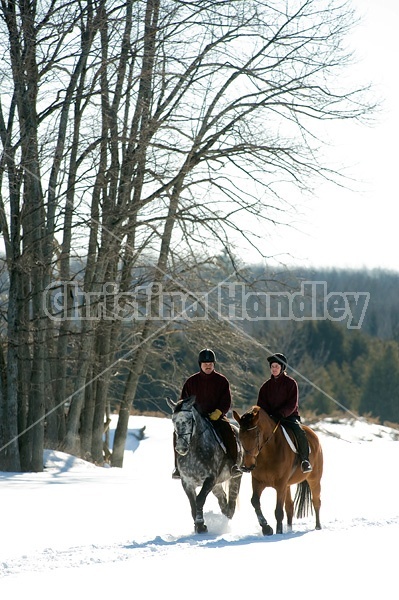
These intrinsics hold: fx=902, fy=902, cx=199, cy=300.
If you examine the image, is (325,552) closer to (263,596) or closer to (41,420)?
(263,596)

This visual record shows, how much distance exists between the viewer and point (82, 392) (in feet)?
64.1

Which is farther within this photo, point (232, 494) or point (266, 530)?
point (232, 494)

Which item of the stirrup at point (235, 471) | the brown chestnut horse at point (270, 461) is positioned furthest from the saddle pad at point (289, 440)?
the stirrup at point (235, 471)

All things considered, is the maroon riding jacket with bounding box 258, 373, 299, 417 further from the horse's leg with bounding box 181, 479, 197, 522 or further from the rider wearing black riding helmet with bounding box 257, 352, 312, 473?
the horse's leg with bounding box 181, 479, 197, 522

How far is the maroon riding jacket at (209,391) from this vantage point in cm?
1110

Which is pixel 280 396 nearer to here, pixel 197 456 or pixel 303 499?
pixel 197 456

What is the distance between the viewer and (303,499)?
1195 cm

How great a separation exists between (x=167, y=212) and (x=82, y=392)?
4.30 m

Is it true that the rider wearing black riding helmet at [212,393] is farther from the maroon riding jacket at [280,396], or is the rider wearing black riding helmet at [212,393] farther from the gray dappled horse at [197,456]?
the maroon riding jacket at [280,396]

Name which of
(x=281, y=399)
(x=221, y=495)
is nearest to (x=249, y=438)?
(x=281, y=399)

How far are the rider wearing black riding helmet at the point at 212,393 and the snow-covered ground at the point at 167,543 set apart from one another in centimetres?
99

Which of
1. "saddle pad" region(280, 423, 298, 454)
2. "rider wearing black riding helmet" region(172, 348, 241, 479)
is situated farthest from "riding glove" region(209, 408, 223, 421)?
"saddle pad" region(280, 423, 298, 454)

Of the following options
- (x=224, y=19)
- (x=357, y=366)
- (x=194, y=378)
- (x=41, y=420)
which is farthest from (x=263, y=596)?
(x=357, y=366)

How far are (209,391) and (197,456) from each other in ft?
2.97
